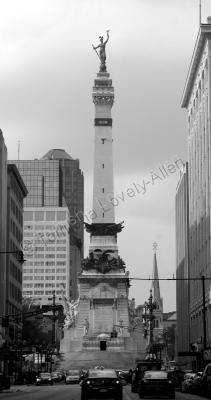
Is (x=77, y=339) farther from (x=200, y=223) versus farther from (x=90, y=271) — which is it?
(x=200, y=223)

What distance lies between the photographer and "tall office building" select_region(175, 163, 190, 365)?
144500 millimetres

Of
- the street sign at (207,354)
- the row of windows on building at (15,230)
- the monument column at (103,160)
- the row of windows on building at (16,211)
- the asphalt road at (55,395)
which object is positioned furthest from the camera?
the monument column at (103,160)

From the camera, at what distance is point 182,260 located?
158 metres

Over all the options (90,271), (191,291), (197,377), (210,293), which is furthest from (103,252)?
(197,377)

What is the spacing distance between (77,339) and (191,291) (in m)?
27.4

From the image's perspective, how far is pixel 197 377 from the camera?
197ft

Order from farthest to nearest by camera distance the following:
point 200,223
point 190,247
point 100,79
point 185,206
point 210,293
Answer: point 100,79 → point 185,206 → point 190,247 → point 200,223 → point 210,293

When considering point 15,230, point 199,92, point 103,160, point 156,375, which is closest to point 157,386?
point 156,375

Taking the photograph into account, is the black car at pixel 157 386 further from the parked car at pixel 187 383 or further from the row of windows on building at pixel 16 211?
the row of windows on building at pixel 16 211

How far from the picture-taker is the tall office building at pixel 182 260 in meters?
144

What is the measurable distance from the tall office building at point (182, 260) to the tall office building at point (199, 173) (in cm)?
725

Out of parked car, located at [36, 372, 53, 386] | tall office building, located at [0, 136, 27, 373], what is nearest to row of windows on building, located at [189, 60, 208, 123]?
tall office building, located at [0, 136, 27, 373]

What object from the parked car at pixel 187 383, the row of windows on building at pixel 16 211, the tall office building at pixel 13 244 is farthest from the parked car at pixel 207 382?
the row of windows on building at pixel 16 211

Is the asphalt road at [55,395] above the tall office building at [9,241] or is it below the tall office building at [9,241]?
below
